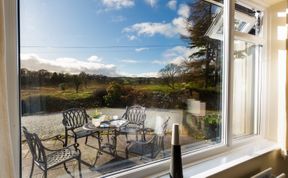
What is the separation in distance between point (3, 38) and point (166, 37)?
126 centimetres

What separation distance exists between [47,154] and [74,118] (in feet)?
0.82

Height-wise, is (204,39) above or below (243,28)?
below

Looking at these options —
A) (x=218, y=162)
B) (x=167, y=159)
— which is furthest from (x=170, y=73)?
(x=218, y=162)

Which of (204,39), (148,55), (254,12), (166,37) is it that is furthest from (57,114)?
(254,12)

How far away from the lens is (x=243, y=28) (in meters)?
2.52

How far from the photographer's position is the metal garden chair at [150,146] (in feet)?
5.87

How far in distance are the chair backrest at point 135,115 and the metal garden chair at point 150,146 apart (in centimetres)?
16

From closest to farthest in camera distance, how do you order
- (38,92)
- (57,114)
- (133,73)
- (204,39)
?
(38,92), (57,114), (133,73), (204,39)

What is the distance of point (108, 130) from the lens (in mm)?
1668

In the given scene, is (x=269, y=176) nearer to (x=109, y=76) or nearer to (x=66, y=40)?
(x=109, y=76)

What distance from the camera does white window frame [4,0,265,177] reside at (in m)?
1.13

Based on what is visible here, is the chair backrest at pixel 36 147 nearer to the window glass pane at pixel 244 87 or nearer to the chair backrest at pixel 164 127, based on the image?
the chair backrest at pixel 164 127

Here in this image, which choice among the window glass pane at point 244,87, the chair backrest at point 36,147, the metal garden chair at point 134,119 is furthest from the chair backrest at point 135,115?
the window glass pane at point 244,87

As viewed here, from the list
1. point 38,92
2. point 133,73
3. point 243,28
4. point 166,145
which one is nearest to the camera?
point 38,92
